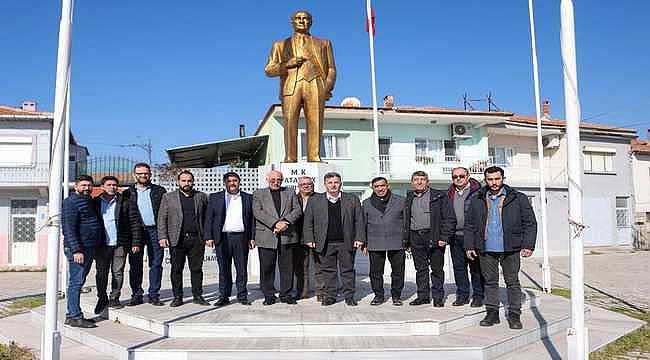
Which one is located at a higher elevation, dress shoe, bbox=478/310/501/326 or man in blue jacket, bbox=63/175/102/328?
man in blue jacket, bbox=63/175/102/328

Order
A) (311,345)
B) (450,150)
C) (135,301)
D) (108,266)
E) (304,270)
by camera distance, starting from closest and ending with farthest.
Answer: (311,345), (108,266), (135,301), (304,270), (450,150)

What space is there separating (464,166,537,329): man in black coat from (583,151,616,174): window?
2493 cm

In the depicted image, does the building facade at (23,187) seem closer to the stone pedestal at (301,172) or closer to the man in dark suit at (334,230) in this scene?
the stone pedestal at (301,172)

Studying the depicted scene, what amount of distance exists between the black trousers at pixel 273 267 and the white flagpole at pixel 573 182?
11.6 ft

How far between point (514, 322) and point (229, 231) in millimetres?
3535

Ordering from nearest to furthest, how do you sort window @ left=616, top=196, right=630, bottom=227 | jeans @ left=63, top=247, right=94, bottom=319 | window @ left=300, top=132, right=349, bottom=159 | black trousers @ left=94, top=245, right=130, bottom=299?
jeans @ left=63, top=247, right=94, bottom=319, black trousers @ left=94, top=245, right=130, bottom=299, window @ left=300, top=132, right=349, bottom=159, window @ left=616, top=196, right=630, bottom=227

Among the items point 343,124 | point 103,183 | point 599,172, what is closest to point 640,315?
point 103,183

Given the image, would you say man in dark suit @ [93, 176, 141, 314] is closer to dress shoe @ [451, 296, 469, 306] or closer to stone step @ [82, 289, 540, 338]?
stone step @ [82, 289, 540, 338]

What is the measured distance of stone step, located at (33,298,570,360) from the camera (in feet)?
16.7

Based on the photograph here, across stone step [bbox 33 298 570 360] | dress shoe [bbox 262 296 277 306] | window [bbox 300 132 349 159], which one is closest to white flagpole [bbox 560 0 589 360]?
stone step [bbox 33 298 570 360]

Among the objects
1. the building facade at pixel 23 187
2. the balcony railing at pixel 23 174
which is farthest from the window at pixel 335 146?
the balcony railing at pixel 23 174

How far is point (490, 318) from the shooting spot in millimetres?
6195

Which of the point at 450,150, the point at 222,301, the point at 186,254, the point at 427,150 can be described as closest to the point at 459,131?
the point at 450,150

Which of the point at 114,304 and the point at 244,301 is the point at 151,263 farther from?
the point at 244,301
